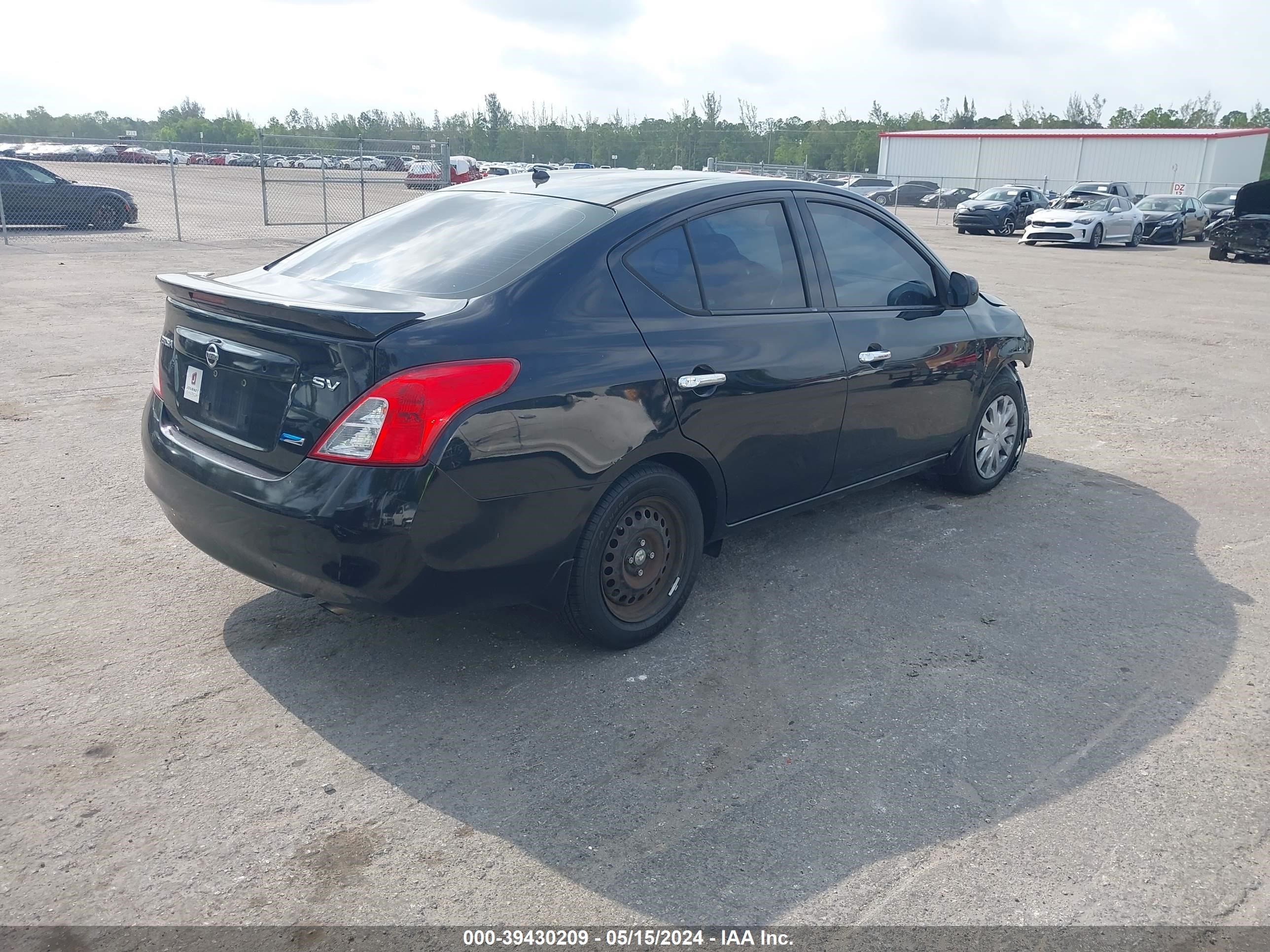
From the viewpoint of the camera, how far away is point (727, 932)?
2604 millimetres

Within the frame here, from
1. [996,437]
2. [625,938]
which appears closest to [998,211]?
[996,437]

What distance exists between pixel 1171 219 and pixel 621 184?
3011 centimetres

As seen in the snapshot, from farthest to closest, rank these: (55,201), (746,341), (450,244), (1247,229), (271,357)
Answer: (1247,229), (55,201), (746,341), (450,244), (271,357)

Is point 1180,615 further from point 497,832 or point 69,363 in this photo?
point 69,363

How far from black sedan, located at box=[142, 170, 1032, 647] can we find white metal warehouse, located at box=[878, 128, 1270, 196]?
48.7m

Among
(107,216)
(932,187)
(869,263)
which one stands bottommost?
(107,216)

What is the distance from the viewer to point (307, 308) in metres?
3.32

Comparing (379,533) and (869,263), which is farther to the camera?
(869,263)

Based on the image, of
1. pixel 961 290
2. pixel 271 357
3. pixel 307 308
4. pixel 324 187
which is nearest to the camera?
pixel 307 308

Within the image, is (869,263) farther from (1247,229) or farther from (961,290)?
(1247,229)

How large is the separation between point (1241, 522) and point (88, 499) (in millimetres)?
6247

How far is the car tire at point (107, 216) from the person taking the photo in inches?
827

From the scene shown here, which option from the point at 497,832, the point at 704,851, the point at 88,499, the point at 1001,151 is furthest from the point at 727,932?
the point at 1001,151

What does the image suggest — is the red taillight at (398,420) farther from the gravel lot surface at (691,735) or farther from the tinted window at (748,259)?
the tinted window at (748,259)
